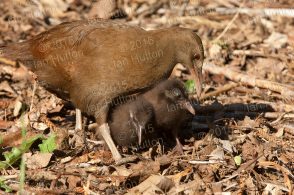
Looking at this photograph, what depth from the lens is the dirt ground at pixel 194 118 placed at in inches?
235

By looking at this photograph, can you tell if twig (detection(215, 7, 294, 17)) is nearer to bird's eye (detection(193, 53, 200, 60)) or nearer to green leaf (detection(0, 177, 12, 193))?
bird's eye (detection(193, 53, 200, 60))

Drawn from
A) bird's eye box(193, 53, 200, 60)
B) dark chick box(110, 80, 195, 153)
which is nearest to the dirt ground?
dark chick box(110, 80, 195, 153)

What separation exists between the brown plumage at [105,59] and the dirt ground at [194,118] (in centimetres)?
57

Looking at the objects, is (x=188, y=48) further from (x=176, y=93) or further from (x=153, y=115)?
(x=153, y=115)

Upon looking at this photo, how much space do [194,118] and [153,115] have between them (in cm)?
98

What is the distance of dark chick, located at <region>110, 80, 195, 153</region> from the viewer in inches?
266

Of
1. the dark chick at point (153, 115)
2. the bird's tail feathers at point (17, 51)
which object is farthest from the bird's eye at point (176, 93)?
the bird's tail feathers at point (17, 51)

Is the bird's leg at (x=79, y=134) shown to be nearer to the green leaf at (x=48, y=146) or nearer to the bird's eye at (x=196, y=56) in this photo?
the green leaf at (x=48, y=146)

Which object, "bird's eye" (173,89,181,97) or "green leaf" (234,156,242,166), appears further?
"bird's eye" (173,89,181,97)

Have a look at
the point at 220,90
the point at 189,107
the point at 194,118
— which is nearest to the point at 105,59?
the point at 189,107

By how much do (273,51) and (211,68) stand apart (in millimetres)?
1293

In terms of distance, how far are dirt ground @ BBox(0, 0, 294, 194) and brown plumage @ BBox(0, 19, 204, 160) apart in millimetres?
573

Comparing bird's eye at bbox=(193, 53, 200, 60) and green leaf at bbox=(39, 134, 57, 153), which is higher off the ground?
bird's eye at bbox=(193, 53, 200, 60)

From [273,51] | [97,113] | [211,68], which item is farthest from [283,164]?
[273,51]
